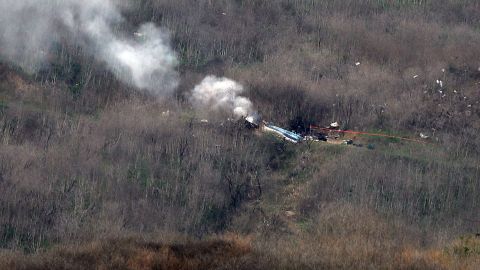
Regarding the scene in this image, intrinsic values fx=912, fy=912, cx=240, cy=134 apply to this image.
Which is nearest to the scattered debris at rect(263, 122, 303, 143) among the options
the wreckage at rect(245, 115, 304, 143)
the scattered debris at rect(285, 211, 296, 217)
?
the wreckage at rect(245, 115, 304, 143)

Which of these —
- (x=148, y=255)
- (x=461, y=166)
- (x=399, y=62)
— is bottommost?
(x=148, y=255)

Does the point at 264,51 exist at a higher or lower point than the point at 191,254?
higher

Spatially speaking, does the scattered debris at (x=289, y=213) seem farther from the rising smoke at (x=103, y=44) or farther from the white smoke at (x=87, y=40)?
the white smoke at (x=87, y=40)

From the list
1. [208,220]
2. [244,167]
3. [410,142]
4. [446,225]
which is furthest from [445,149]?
[208,220]

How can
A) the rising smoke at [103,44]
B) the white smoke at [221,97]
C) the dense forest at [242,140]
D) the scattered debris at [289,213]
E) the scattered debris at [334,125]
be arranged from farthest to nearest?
the rising smoke at [103,44], the white smoke at [221,97], the scattered debris at [334,125], the scattered debris at [289,213], the dense forest at [242,140]

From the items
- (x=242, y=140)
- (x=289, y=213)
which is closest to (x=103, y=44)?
(x=242, y=140)

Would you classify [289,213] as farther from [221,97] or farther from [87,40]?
[87,40]

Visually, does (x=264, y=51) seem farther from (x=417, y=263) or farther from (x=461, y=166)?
(x=417, y=263)

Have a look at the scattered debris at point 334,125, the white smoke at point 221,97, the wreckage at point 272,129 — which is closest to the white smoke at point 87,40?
the white smoke at point 221,97
